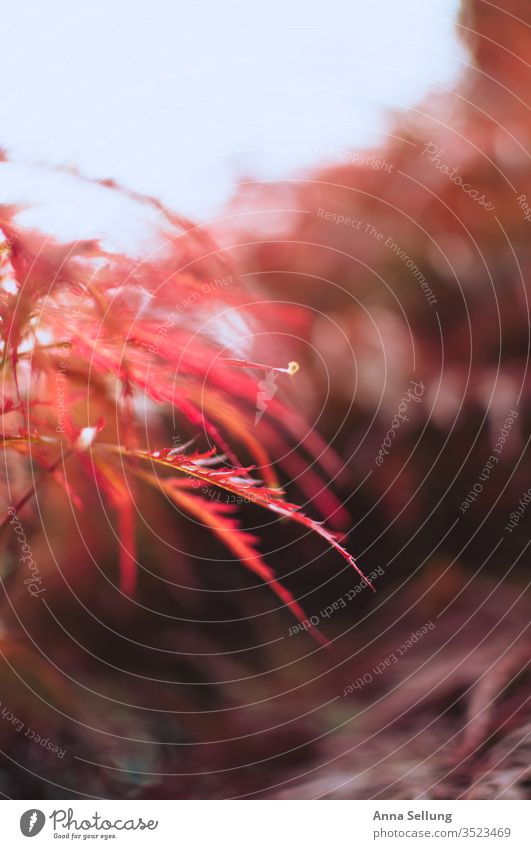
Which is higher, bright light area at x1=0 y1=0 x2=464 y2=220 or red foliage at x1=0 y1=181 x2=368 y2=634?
bright light area at x1=0 y1=0 x2=464 y2=220

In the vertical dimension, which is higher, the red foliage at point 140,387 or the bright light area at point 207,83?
the bright light area at point 207,83

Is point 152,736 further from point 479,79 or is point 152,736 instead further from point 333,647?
point 479,79

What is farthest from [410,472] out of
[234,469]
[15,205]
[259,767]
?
[15,205]
